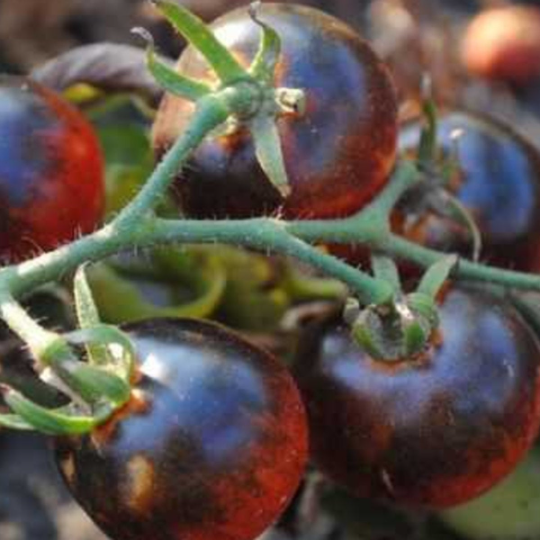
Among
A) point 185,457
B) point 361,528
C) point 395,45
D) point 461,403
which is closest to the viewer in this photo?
point 185,457

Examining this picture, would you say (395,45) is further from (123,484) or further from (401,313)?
(123,484)

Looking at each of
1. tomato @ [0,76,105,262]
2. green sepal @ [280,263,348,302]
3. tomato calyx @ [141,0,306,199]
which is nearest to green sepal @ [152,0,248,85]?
tomato calyx @ [141,0,306,199]

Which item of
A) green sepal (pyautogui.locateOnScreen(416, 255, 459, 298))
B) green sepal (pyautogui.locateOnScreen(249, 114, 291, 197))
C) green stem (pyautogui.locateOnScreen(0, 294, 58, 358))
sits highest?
green sepal (pyautogui.locateOnScreen(249, 114, 291, 197))

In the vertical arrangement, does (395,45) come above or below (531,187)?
below

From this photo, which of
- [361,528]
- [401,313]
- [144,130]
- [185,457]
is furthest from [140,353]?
[144,130]

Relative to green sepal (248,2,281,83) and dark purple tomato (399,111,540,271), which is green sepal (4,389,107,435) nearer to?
green sepal (248,2,281,83)

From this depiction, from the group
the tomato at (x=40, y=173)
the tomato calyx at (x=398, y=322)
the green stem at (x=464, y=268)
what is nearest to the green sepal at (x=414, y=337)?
the tomato calyx at (x=398, y=322)
